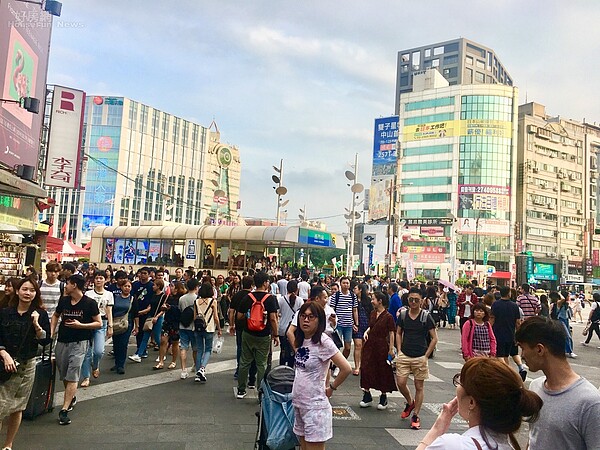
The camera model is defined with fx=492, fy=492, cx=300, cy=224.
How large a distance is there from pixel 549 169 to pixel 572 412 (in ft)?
285

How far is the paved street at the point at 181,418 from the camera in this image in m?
5.20

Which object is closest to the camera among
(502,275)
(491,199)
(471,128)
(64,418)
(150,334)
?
(64,418)

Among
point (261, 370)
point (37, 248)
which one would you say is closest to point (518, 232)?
point (37, 248)

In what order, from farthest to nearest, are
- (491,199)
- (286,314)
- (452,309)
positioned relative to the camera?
(491,199), (452,309), (286,314)

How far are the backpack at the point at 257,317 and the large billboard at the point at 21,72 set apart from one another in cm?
1024

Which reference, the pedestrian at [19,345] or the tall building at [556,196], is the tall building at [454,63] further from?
the pedestrian at [19,345]

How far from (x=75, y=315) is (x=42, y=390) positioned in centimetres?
95

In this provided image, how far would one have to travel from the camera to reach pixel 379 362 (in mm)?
6883

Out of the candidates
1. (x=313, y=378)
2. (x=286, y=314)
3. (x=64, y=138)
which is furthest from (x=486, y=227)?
(x=313, y=378)

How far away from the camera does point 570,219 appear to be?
81.4m

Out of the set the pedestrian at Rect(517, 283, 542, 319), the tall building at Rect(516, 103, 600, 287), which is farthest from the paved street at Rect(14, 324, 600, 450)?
the tall building at Rect(516, 103, 600, 287)

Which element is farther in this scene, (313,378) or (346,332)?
(346,332)

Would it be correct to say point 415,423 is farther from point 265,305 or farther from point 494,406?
point 494,406

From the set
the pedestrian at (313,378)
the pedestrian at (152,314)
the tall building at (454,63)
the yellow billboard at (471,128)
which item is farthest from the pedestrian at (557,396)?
the tall building at (454,63)
